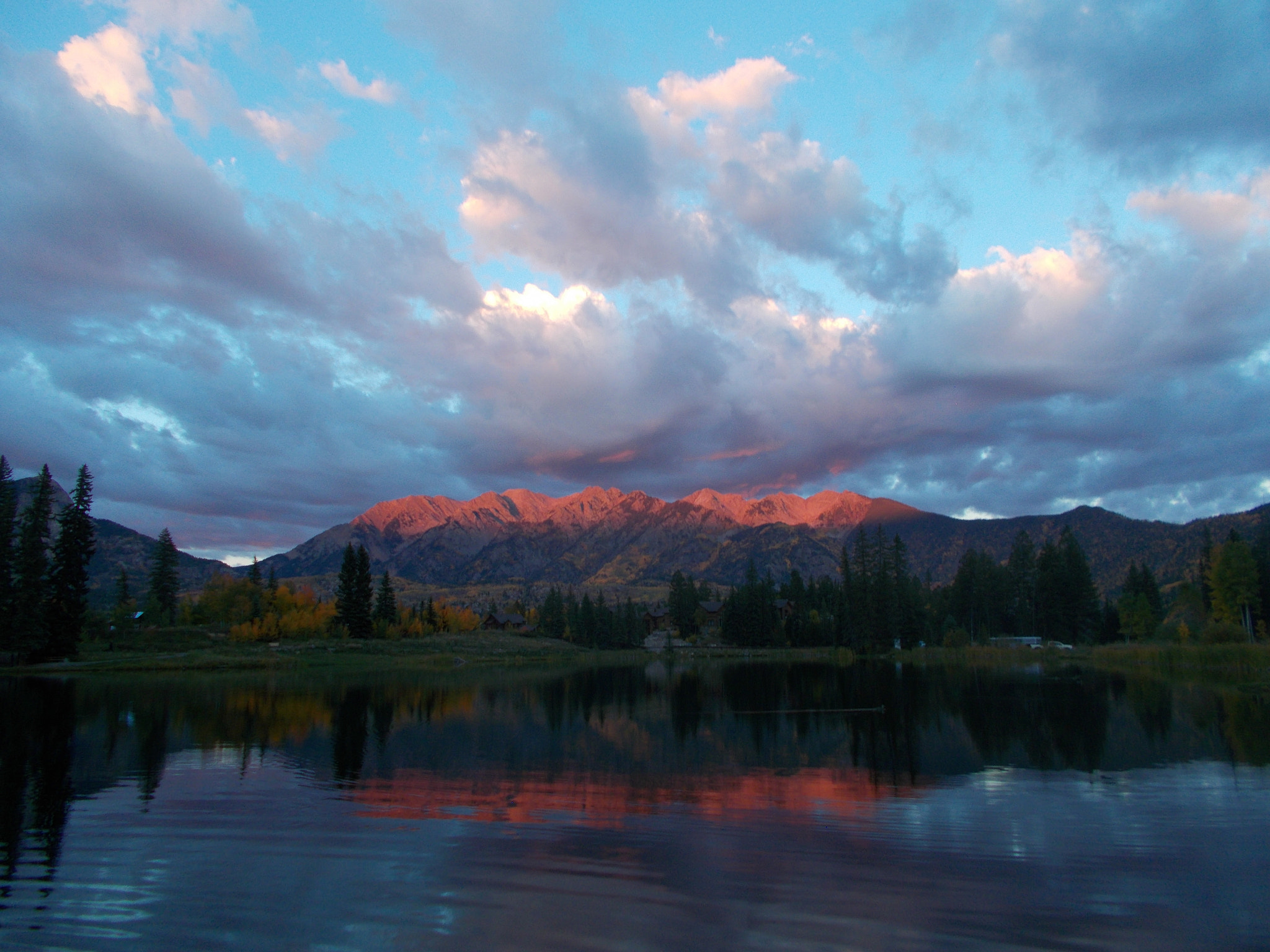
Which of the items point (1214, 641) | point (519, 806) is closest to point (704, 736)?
point (519, 806)

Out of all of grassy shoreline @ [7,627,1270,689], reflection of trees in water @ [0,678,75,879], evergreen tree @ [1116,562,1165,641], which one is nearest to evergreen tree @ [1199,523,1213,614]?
evergreen tree @ [1116,562,1165,641]

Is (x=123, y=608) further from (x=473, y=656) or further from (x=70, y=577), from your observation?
(x=473, y=656)

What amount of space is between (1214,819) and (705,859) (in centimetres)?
1276

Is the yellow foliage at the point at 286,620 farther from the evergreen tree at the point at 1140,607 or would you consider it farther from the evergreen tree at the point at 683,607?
the evergreen tree at the point at 1140,607

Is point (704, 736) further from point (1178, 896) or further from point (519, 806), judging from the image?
point (1178, 896)

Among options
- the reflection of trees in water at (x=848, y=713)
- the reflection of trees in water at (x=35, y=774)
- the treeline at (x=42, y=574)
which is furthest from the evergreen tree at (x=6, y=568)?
the reflection of trees in water at (x=848, y=713)

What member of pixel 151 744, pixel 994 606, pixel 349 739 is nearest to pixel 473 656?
pixel 349 739

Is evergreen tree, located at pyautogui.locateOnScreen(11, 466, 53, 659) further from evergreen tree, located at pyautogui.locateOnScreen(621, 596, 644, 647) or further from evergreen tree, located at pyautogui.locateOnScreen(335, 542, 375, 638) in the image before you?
evergreen tree, located at pyautogui.locateOnScreen(621, 596, 644, 647)

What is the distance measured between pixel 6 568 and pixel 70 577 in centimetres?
616

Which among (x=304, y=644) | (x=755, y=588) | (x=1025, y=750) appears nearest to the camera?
(x=1025, y=750)

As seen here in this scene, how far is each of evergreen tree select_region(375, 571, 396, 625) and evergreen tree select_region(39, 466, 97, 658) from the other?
47138 millimetres

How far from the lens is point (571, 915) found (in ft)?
36.1

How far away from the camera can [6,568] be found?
2901 inches

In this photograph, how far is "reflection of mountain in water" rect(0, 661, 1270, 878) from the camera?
19.4 meters
